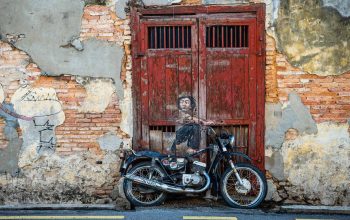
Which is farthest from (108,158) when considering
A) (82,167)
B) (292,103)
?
(292,103)

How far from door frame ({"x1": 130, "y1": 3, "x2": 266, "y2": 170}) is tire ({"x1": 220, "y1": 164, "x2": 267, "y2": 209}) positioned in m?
0.34

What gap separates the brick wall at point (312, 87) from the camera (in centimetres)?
770

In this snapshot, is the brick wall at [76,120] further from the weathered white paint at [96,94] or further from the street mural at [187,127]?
the street mural at [187,127]

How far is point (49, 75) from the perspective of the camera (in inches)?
311

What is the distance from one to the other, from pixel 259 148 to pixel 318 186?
115 centimetres

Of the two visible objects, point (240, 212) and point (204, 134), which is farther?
point (204, 134)

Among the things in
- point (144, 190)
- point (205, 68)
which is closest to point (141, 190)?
point (144, 190)

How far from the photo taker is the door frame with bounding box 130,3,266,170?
7.65m

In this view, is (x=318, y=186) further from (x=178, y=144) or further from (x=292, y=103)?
(x=178, y=144)

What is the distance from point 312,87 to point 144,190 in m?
3.19

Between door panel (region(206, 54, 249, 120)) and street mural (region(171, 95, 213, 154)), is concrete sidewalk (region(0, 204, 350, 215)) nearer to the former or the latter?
street mural (region(171, 95, 213, 154))

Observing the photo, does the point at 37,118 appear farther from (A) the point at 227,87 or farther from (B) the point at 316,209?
(B) the point at 316,209

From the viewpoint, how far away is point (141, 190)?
7.70m

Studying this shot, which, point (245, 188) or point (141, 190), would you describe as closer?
point (245, 188)
